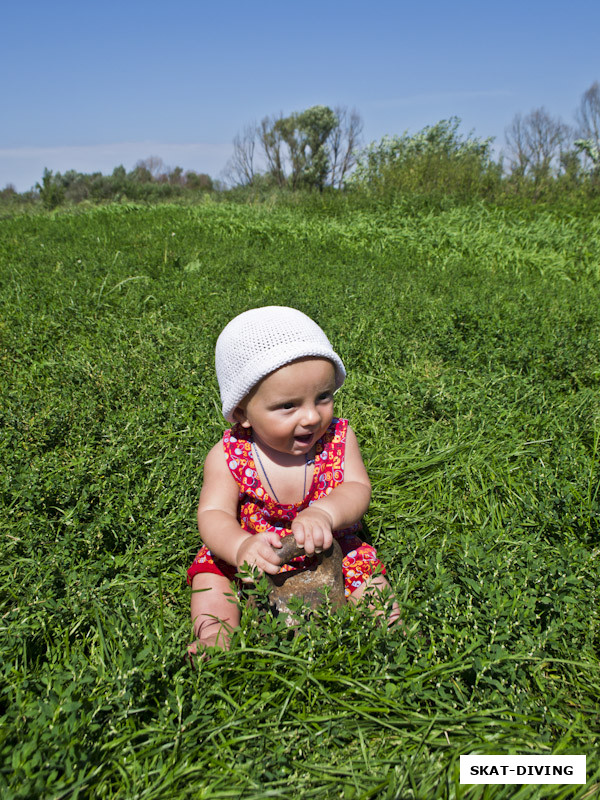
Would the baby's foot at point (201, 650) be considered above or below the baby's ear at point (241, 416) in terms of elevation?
below

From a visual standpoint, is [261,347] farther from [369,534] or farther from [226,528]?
[369,534]

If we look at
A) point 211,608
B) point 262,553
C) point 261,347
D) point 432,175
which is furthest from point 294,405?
point 432,175

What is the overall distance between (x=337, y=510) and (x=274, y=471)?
0.38 m

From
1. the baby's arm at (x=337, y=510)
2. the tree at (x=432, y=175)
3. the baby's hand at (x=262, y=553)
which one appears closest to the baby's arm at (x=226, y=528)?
the baby's hand at (x=262, y=553)

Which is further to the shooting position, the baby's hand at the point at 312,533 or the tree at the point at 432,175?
the tree at the point at 432,175

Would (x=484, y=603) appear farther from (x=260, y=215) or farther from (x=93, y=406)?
(x=260, y=215)

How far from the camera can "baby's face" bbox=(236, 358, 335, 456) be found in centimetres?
229

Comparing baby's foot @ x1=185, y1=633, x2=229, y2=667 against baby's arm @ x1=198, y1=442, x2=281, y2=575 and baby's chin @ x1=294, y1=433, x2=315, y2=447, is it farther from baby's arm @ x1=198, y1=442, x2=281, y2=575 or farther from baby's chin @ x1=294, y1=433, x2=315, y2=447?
baby's chin @ x1=294, y1=433, x2=315, y2=447

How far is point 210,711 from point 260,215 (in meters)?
11.0

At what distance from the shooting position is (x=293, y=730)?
1765 millimetres

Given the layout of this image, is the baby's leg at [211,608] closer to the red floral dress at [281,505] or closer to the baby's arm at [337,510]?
the red floral dress at [281,505]

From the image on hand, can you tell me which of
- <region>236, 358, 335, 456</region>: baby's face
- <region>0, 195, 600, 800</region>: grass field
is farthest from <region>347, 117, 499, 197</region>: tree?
<region>236, 358, 335, 456</region>: baby's face

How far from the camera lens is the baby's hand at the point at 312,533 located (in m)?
2.05

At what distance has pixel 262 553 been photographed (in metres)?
2.05
